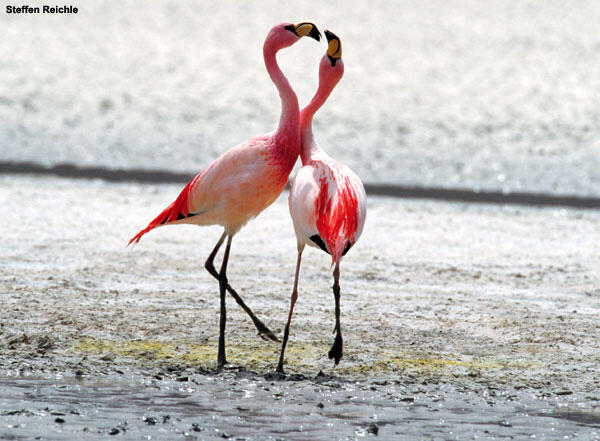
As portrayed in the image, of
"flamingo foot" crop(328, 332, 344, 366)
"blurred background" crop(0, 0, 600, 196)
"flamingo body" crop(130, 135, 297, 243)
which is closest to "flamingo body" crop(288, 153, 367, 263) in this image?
"flamingo body" crop(130, 135, 297, 243)

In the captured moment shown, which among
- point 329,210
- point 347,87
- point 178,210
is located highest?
point 347,87

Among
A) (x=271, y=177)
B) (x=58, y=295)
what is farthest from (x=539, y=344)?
(x=58, y=295)

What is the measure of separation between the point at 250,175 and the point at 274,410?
1359 millimetres

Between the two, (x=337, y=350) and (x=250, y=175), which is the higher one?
(x=250, y=175)

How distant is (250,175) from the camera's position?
19.1 feet

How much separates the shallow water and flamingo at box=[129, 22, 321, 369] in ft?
1.80

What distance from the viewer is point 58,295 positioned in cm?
685

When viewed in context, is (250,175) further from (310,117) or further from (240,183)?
(310,117)

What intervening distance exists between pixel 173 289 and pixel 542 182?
18.0 ft

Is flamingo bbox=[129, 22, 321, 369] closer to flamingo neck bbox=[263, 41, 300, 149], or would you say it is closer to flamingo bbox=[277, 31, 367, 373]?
flamingo neck bbox=[263, 41, 300, 149]

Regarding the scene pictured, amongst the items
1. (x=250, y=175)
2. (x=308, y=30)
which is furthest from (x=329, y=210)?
(x=308, y=30)

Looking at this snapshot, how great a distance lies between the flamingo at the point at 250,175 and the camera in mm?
5836

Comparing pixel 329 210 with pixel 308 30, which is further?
pixel 308 30

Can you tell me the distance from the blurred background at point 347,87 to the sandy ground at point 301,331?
2470mm
